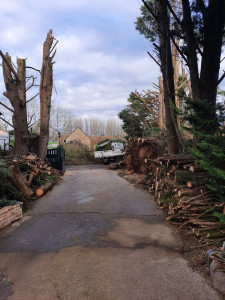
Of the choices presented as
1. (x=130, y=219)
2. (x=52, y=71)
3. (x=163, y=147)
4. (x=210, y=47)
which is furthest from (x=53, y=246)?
(x=52, y=71)

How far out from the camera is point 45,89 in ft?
45.9

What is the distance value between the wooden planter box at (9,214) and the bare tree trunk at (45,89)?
794 centimetres

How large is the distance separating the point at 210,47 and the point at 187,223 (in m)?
4.60

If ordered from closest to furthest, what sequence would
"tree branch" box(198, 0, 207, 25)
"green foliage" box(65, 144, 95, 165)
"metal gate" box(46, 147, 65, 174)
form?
"tree branch" box(198, 0, 207, 25) → "metal gate" box(46, 147, 65, 174) → "green foliage" box(65, 144, 95, 165)

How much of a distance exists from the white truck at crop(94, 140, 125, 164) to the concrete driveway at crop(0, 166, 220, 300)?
16.4 m

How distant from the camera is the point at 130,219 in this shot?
5.97m

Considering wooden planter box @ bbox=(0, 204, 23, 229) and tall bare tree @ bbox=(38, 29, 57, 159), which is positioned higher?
tall bare tree @ bbox=(38, 29, 57, 159)

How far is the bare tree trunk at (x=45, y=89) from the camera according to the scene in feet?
45.4

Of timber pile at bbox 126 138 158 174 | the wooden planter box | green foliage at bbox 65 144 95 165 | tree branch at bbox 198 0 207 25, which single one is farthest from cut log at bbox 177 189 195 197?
green foliage at bbox 65 144 95 165

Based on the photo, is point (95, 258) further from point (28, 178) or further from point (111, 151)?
point (111, 151)

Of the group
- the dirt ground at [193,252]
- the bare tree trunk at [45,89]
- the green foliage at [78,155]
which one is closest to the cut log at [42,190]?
the dirt ground at [193,252]

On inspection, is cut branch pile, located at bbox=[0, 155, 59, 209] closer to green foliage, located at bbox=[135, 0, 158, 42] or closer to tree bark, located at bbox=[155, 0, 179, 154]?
tree bark, located at bbox=[155, 0, 179, 154]

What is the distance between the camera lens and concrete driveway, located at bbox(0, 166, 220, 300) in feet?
10.4

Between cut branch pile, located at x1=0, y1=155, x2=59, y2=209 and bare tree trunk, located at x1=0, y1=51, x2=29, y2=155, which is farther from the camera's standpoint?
bare tree trunk, located at x1=0, y1=51, x2=29, y2=155
